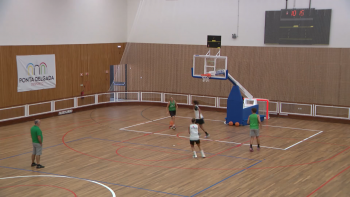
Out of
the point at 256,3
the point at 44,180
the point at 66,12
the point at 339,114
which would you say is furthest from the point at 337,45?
the point at 44,180

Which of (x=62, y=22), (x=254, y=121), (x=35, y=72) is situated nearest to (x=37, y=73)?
(x=35, y=72)

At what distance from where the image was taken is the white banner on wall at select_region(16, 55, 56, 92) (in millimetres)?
21837

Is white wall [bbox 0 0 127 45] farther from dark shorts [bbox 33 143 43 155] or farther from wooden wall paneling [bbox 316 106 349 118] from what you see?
wooden wall paneling [bbox 316 106 349 118]

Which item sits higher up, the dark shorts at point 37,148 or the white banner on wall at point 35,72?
the white banner on wall at point 35,72

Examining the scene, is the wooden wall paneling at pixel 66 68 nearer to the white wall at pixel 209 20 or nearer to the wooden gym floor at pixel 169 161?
the wooden gym floor at pixel 169 161

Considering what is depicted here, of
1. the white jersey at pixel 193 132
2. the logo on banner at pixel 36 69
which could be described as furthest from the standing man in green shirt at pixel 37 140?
the logo on banner at pixel 36 69

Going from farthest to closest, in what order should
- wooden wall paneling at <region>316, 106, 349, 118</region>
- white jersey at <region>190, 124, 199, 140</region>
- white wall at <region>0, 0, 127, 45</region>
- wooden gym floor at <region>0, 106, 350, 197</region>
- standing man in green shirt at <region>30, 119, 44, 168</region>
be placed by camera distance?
wooden wall paneling at <region>316, 106, 349, 118</region>
white wall at <region>0, 0, 127, 45</region>
white jersey at <region>190, 124, 199, 140</region>
standing man in green shirt at <region>30, 119, 44, 168</region>
wooden gym floor at <region>0, 106, 350, 197</region>

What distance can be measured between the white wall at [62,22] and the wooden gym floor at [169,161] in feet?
15.4

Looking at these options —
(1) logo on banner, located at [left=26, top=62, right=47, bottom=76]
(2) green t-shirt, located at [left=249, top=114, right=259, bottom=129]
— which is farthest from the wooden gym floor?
(1) logo on banner, located at [left=26, top=62, right=47, bottom=76]

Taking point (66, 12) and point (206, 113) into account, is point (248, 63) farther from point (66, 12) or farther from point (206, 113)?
point (66, 12)

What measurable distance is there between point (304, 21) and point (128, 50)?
37.8 feet

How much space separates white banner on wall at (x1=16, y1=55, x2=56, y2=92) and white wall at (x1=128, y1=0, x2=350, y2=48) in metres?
6.77

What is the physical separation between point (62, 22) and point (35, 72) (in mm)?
3312

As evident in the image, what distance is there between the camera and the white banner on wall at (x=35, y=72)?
71.6ft
